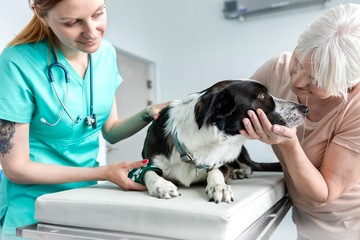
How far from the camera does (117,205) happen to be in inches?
35.2

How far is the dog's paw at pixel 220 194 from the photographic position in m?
0.90

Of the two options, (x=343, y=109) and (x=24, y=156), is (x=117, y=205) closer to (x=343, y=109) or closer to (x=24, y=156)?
(x=24, y=156)

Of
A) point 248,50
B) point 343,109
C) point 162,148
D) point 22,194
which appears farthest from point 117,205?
point 248,50

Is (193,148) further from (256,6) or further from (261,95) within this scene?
(256,6)

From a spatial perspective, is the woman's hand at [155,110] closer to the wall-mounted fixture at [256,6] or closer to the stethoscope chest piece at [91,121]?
the stethoscope chest piece at [91,121]

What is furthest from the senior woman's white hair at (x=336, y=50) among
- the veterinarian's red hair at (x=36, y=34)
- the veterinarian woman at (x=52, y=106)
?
the veterinarian's red hair at (x=36, y=34)

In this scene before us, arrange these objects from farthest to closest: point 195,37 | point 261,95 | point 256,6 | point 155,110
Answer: point 195,37
point 256,6
point 155,110
point 261,95

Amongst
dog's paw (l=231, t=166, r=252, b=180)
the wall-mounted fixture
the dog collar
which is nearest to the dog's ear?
the dog collar

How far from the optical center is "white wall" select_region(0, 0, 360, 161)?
369 centimetres

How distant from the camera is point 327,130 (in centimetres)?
113

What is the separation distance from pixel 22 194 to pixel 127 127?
1.63 ft

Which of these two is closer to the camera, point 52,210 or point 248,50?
point 52,210

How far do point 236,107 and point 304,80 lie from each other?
0.80ft

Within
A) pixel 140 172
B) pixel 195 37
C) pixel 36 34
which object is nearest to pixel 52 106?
pixel 36 34
